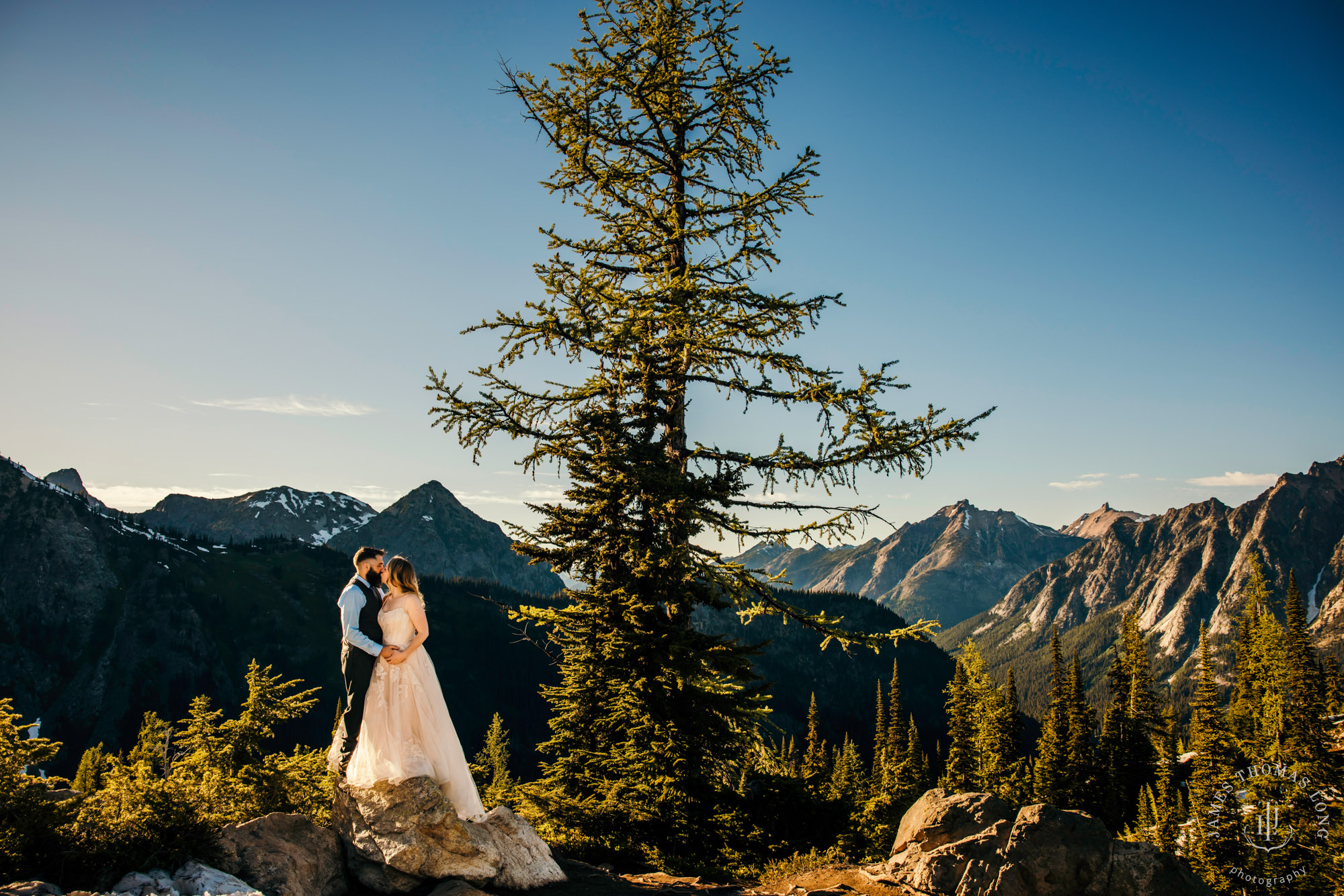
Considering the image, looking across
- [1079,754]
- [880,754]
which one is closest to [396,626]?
[1079,754]

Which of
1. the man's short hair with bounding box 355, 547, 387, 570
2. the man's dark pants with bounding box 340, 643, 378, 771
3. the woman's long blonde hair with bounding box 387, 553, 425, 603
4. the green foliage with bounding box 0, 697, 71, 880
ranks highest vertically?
the man's short hair with bounding box 355, 547, 387, 570

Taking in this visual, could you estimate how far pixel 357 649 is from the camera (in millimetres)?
8930

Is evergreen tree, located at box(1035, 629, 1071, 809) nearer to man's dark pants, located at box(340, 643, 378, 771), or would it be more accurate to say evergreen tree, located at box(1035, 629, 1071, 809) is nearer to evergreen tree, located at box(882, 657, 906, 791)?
evergreen tree, located at box(882, 657, 906, 791)

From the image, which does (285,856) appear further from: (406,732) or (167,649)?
(167,649)

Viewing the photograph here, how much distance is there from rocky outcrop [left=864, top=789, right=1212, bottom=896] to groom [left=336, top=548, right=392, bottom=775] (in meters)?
8.08

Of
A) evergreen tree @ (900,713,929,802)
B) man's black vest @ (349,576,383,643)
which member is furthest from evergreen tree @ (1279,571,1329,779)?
man's black vest @ (349,576,383,643)

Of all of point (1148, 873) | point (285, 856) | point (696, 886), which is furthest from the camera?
point (696, 886)

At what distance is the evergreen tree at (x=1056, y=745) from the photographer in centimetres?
5206

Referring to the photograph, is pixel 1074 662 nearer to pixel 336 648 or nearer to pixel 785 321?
pixel 785 321

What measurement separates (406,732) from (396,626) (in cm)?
141

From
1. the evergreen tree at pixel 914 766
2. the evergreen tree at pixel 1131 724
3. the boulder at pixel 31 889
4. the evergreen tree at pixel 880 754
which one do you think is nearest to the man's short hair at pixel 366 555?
the boulder at pixel 31 889

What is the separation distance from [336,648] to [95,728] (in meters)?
53.9

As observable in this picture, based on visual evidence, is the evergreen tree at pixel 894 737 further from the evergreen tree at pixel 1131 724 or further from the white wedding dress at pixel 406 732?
the white wedding dress at pixel 406 732

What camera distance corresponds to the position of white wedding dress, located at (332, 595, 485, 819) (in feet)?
28.6
